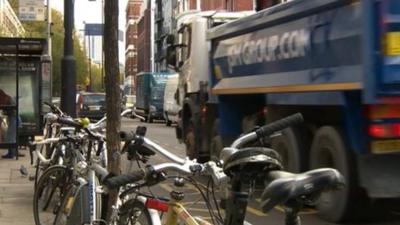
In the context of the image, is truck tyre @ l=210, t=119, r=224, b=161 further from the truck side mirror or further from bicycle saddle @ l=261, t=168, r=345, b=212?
bicycle saddle @ l=261, t=168, r=345, b=212

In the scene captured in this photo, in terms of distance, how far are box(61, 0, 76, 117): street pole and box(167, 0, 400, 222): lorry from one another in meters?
2.89

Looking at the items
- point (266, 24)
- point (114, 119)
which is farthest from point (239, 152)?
point (266, 24)

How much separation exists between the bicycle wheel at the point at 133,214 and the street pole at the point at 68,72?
8.41 metres

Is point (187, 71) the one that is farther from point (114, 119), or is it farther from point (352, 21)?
point (114, 119)

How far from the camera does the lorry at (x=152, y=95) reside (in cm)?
4175

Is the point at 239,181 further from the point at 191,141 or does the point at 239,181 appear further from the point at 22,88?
the point at 22,88

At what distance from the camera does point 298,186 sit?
2.82 metres

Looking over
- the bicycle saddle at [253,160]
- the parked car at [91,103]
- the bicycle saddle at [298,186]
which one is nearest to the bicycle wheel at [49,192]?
the bicycle saddle at [253,160]

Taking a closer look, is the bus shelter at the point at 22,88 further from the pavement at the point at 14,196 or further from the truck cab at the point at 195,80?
the truck cab at the point at 195,80

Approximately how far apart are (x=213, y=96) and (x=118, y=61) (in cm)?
625

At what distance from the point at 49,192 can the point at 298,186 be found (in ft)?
15.4

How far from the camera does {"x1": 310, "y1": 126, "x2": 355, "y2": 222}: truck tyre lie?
8.19 metres

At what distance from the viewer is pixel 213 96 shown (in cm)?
1276

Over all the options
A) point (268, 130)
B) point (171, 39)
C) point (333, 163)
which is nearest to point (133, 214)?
point (268, 130)
